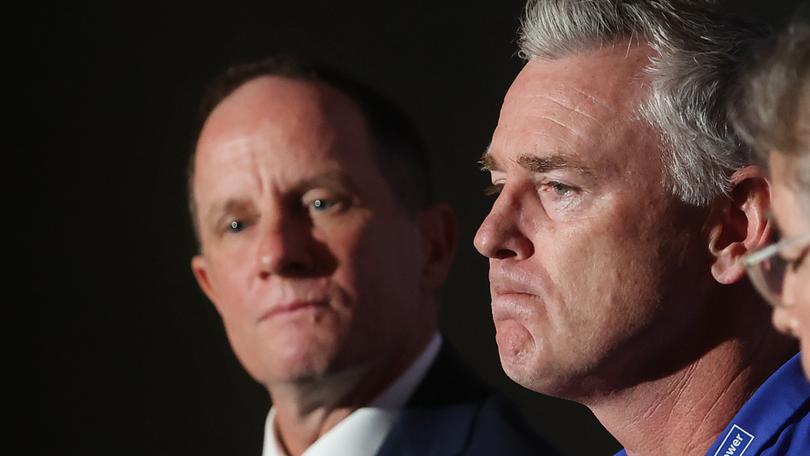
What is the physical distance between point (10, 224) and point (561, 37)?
1.41 m

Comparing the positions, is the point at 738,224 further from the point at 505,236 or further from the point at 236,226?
the point at 236,226

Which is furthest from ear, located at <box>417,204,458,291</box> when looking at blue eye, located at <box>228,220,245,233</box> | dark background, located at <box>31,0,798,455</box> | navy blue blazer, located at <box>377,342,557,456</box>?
dark background, located at <box>31,0,798,455</box>

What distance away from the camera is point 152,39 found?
2.52 m

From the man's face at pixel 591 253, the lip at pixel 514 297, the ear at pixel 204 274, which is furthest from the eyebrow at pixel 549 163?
the ear at pixel 204 274

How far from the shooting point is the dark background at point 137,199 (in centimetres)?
246

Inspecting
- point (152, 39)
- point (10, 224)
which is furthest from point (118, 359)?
point (152, 39)

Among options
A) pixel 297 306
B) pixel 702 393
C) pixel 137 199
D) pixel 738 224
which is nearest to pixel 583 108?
pixel 738 224

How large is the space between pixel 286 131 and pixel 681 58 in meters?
0.61

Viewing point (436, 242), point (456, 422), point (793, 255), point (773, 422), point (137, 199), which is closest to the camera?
point (793, 255)

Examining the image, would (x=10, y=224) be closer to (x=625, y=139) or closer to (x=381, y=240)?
(x=381, y=240)

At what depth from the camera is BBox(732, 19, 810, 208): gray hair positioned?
3.24 ft

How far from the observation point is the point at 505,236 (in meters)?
1.35

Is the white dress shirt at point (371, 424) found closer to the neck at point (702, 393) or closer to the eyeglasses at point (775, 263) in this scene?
the neck at point (702, 393)

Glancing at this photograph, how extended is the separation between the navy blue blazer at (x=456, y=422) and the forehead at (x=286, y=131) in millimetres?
297
